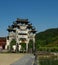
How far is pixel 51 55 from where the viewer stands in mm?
60000

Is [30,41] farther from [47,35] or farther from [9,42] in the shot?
[47,35]

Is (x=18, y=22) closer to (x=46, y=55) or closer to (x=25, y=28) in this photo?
(x=25, y=28)

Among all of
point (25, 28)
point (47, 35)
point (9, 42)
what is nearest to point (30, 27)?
point (25, 28)

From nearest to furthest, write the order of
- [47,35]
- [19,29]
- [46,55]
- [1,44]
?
[46,55], [19,29], [1,44], [47,35]

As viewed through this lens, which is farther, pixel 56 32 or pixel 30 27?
pixel 56 32

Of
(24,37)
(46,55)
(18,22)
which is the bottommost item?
(46,55)

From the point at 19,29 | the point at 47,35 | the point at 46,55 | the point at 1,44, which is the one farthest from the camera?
the point at 47,35

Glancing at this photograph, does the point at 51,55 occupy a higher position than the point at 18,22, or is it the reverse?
the point at 18,22

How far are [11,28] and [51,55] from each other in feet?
37.4

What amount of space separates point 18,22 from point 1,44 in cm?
1717

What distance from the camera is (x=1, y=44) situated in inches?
3150

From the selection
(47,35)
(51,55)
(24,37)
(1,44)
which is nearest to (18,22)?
(24,37)

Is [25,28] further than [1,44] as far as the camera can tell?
No

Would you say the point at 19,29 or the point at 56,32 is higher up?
the point at 56,32
